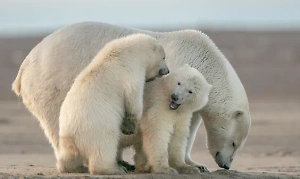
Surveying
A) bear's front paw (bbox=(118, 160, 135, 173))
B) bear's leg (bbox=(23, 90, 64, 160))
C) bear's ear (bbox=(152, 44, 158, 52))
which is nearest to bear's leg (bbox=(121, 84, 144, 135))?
bear's ear (bbox=(152, 44, 158, 52))

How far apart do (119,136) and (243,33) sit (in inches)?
2785

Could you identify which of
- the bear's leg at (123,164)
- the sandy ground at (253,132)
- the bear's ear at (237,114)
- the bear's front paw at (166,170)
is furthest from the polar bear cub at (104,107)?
the bear's ear at (237,114)

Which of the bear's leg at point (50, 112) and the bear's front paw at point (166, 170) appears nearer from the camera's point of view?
the bear's front paw at point (166, 170)

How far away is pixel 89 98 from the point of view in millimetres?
9109

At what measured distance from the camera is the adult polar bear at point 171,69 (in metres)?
10.2

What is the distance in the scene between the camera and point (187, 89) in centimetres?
933

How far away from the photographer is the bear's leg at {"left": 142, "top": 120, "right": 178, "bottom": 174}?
9.22m

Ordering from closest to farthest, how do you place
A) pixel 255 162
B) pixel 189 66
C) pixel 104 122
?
1. pixel 104 122
2. pixel 189 66
3. pixel 255 162

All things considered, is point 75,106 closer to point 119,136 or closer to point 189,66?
point 119,136

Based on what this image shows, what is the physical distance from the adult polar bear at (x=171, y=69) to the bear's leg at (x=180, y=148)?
771 mm

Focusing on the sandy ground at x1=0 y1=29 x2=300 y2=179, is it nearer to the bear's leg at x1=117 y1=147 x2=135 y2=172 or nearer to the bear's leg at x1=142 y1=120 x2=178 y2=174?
the bear's leg at x1=142 y1=120 x2=178 y2=174

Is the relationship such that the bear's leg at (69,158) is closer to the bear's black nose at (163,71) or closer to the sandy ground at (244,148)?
the sandy ground at (244,148)

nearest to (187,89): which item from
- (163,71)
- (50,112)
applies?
(163,71)

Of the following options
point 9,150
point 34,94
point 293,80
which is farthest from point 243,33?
point 34,94
